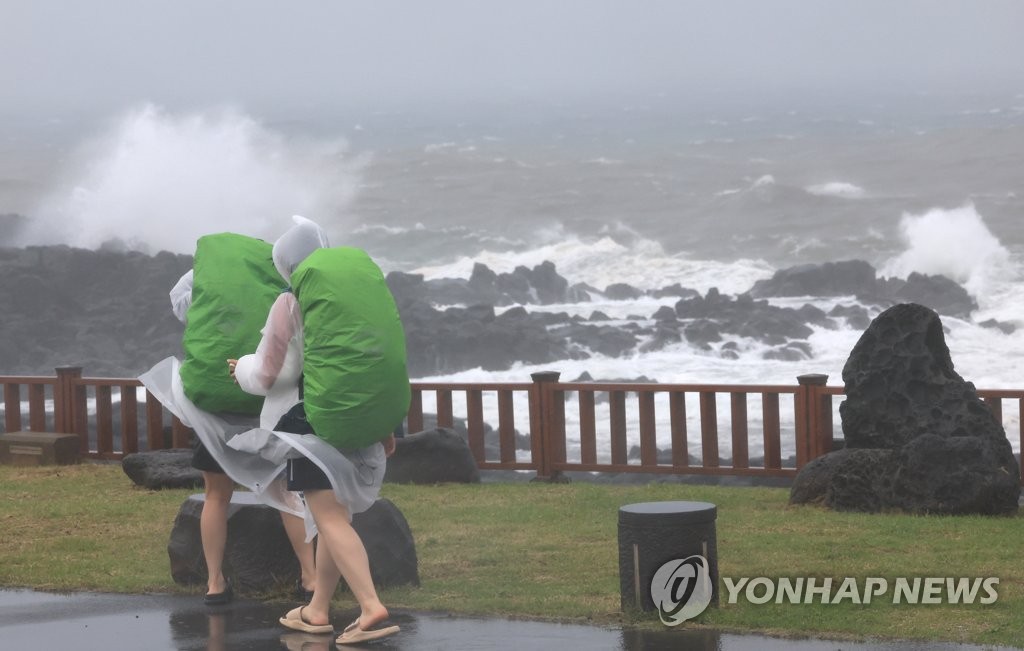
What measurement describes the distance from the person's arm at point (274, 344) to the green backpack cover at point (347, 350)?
7cm

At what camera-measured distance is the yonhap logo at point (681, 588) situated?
6074 millimetres

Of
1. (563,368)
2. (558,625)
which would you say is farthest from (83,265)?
(558,625)

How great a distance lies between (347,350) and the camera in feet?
17.9

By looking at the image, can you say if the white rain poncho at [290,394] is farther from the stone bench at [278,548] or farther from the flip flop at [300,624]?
the stone bench at [278,548]

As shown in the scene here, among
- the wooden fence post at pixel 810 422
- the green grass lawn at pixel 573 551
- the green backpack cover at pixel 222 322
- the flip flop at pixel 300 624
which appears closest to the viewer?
the flip flop at pixel 300 624

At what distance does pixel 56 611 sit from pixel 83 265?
112ft

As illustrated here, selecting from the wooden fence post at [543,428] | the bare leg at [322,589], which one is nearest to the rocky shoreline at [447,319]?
the wooden fence post at [543,428]

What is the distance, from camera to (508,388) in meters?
11.7

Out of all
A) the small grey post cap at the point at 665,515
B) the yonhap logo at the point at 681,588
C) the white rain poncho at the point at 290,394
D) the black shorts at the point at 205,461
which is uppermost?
the white rain poncho at the point at 290,394

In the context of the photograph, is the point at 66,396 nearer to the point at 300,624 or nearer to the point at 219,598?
the point at 219,598

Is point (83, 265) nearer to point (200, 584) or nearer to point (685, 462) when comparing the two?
point (685, 462)

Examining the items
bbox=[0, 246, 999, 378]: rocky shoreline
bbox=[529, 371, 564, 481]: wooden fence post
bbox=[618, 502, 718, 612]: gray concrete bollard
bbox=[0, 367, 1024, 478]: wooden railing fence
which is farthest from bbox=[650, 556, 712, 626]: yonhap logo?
bbox=[0, 246, 999, 378]: rocky shoreline

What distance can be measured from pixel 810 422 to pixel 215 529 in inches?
216

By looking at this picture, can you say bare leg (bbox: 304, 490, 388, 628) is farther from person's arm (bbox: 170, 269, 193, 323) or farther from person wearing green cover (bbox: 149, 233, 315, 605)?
person's arm (bbox: 170, 269, 193, 323)
